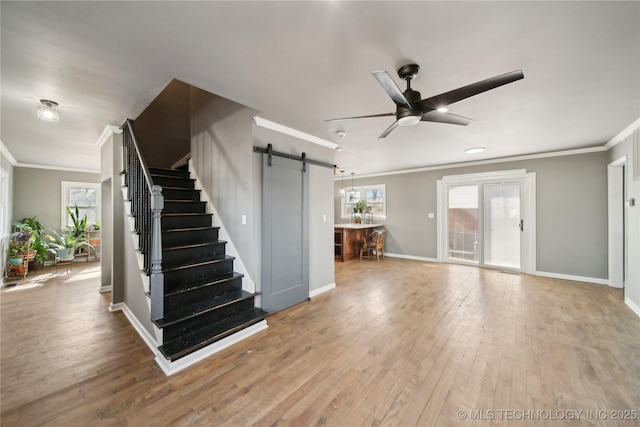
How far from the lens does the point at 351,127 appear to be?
348cm

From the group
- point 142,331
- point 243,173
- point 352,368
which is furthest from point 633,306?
point 142,331

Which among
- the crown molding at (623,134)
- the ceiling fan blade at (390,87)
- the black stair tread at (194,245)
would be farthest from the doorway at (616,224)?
the black stair tread at (194,245)

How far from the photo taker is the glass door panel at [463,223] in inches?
233

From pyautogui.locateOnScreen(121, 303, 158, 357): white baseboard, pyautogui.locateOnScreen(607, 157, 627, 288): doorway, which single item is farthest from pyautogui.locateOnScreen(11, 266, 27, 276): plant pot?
pyautogui.locateOnScreen(607, 157, 627, 288): doorway

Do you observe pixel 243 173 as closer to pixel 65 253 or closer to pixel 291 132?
pixel 291 132

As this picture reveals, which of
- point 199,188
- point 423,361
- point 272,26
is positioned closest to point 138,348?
point 199,188

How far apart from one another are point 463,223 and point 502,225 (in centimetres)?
80

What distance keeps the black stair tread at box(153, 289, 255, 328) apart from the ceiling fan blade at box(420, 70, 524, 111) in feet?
8.97

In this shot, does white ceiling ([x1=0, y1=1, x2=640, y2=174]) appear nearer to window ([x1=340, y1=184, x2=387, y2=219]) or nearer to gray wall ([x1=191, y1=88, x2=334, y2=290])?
gray wall ([x1=191, y1=88, x2=334, y2=290])

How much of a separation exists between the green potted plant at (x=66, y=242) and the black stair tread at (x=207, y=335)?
18.8 ft

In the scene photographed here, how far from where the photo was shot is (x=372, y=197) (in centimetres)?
779

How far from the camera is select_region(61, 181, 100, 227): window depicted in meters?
6.48

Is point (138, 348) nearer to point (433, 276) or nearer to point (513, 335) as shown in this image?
point (513, 335)

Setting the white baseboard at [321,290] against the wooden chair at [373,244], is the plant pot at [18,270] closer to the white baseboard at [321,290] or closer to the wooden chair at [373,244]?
the white baseboard at [321,290]
